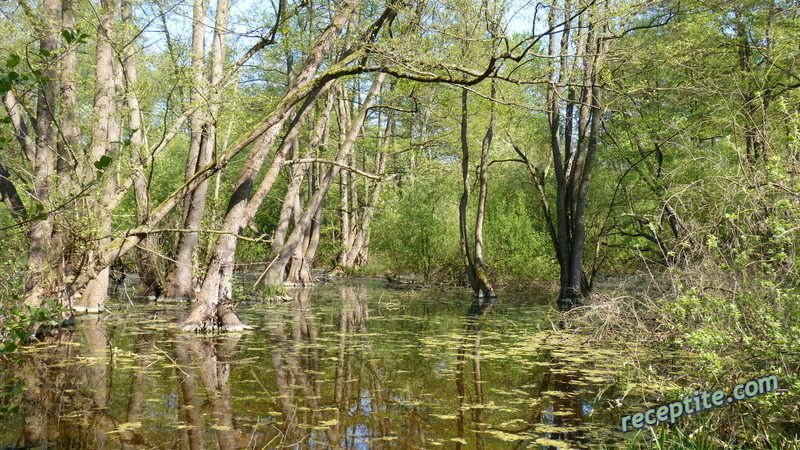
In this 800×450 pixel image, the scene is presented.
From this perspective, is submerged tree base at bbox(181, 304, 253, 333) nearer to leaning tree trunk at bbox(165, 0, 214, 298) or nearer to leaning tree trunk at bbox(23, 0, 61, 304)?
leaning tree trunk at bbox(23, 0, 61, 304)

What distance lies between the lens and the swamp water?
4.83 meters

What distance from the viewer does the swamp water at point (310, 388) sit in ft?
15.9

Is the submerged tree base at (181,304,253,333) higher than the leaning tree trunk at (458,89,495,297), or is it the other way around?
the leaning tree trunk at (458,89,495,297)

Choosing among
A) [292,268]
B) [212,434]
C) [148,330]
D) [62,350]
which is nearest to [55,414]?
[212,434]

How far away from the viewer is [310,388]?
638cm

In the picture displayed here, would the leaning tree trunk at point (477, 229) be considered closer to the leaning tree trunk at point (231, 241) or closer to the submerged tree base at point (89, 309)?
the leaning tree trunk at point (231, 241)

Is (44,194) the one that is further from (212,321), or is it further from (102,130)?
(212,321)

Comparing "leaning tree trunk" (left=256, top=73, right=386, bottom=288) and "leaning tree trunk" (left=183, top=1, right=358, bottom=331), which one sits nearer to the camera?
"leaning tree trunk" (left=183, top=1, right=358, bottom=331)

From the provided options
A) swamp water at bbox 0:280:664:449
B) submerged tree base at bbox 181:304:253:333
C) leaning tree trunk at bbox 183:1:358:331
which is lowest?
swamp water at bbox 0:280:664:449

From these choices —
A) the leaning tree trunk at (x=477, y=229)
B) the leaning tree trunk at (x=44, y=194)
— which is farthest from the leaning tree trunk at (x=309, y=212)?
the leaning tree trunk at (x=44, y=194)

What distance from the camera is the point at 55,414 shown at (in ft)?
16.9

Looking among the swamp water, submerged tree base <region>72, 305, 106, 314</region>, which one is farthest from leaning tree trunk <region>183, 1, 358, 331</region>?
submerged tree base <region>72, 305, 106, 314</region>

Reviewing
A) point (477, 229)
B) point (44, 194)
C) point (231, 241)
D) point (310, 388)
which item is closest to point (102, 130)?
point (44, 194)

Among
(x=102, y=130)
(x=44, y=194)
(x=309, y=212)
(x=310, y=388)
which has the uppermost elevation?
(x=102, y=130)
